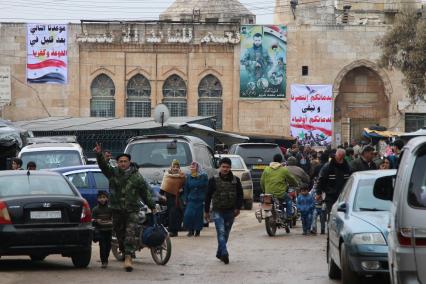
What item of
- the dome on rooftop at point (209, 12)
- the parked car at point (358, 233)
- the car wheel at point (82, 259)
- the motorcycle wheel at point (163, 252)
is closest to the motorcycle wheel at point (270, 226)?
the motorcycle wheel at point (163, 252)

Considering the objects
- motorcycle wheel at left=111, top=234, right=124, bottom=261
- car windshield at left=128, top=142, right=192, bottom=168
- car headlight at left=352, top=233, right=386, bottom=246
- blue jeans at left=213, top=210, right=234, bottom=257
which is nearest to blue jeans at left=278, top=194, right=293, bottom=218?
car windshield at left=128, top=142, right=192, bottom=168

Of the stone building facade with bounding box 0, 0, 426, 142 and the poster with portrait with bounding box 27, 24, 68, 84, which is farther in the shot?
the stone building facade with bounding box 0, 0, 426, 142

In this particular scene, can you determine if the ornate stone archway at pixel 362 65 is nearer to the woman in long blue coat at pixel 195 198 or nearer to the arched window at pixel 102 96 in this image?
the arched window at pixel 102 96

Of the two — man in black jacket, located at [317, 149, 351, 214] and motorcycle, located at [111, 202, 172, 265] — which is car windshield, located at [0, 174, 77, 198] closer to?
motorcycle, located at [111, 202, 172, 265]

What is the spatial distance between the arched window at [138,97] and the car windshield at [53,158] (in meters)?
32.1

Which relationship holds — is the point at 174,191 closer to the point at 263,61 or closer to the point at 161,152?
the point at 161,152

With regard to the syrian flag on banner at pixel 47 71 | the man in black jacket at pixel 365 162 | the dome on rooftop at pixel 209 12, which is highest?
the dome on rooftop at pixel 209 12

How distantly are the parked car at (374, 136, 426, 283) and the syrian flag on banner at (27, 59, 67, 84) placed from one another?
49254mm

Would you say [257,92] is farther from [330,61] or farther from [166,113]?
[166,113]

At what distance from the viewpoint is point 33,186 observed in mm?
16688

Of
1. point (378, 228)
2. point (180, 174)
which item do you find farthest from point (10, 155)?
point (378, 228)

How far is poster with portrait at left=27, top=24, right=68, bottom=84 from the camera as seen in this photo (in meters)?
58.4

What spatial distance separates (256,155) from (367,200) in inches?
851

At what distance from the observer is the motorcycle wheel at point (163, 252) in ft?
57.8
